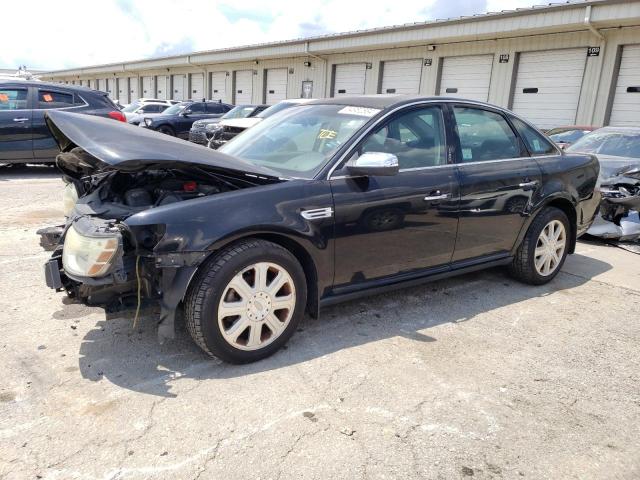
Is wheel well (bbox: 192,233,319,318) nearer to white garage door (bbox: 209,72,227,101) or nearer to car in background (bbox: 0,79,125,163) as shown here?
car in background (bbox: 0,79,125,163)

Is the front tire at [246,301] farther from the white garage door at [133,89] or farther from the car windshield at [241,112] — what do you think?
the white garage door at [133,89]

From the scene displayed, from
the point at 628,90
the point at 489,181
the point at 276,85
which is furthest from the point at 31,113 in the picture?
the point at 276,85

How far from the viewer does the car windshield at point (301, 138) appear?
3541mm

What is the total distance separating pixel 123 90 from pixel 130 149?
48982mm

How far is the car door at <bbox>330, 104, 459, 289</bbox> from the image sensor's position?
342 centimetres

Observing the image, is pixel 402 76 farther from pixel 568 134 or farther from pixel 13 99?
pixel 13 99

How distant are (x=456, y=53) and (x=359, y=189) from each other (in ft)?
52.7

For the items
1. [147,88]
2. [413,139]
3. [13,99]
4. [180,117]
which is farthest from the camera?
[147,88]

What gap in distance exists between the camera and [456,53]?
17688mm

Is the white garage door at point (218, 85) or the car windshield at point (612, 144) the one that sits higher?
the white garage door at point (218, 85)

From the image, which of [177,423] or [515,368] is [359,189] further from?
[177,423]

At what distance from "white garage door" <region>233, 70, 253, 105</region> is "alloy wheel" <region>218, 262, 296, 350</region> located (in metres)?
26.9

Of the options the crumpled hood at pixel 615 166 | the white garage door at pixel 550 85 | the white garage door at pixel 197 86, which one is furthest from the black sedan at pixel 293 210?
the white garage door at pixel 197 86

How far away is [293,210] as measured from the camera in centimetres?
316
